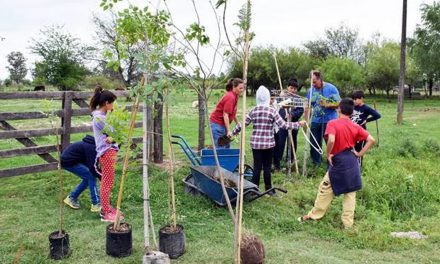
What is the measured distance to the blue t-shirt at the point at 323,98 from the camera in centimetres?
723

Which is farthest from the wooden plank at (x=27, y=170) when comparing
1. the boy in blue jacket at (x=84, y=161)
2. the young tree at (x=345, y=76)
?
the young tree at (x=345, y=76)

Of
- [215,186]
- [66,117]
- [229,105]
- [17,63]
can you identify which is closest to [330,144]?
[215,186]

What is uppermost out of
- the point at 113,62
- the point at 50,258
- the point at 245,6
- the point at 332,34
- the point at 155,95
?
the point at 332,34

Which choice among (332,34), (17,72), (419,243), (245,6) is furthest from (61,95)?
(17,72)

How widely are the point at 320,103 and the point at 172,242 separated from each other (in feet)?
13.9

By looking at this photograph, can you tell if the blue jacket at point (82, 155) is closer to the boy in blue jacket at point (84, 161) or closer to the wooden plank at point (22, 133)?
the boy in blue jacket at point (84, 161)

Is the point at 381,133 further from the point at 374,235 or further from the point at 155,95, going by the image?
the point at 155,95

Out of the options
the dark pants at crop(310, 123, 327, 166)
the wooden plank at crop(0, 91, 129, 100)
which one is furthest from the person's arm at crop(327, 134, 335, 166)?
the wooden plank at crop(0, 91, 129, 100)

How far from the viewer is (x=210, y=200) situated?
573 centimetres

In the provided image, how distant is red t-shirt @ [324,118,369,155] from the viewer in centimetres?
498

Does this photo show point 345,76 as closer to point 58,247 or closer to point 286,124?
point 286,124

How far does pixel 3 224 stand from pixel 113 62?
109 inches

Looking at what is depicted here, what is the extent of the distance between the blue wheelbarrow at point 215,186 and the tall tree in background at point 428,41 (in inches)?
968

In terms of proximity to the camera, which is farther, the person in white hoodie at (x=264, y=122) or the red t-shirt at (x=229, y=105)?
the red t-shirt at (x=229, y=105)
